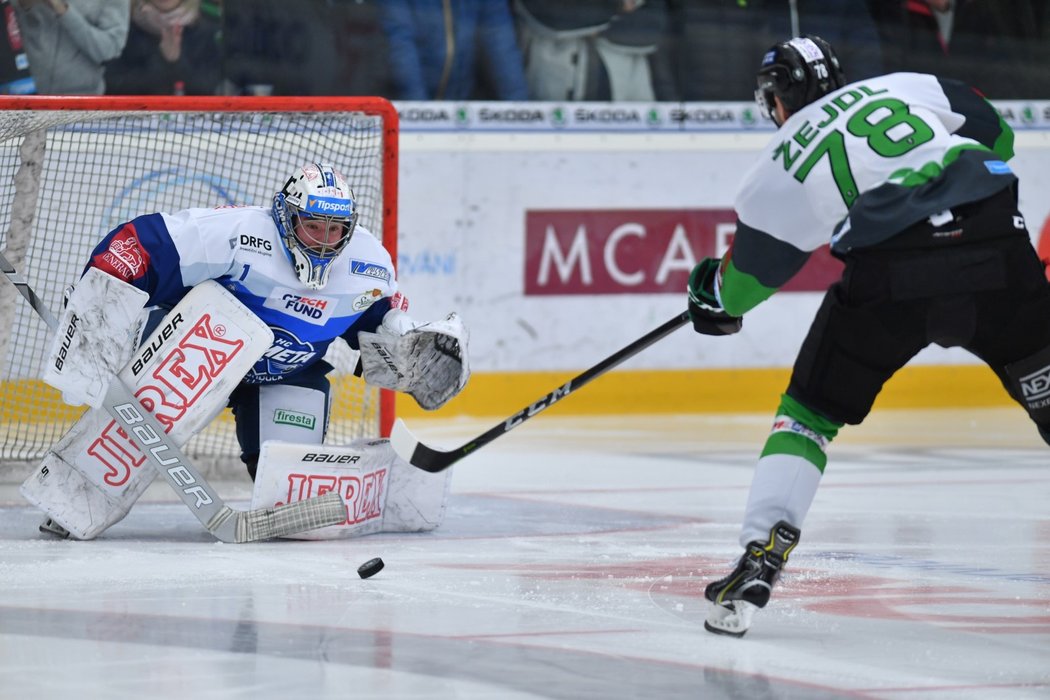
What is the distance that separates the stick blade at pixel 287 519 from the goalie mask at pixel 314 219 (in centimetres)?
51

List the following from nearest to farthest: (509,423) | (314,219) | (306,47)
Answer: (509,423) < (314,219) < (306,47)

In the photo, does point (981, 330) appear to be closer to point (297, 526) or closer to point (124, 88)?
point (297, 526)

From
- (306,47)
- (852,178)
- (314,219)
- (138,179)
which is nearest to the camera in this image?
(852,178)

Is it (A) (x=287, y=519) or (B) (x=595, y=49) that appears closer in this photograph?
(A) (x=287, y=519)

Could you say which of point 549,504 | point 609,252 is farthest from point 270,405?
point 609,252

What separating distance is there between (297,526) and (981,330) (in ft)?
5.82

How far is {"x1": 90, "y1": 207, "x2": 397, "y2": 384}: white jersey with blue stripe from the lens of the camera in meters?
4.09

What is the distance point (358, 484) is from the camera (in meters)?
4.21

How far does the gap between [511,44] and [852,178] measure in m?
4.47

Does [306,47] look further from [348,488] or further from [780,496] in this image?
[780,496]

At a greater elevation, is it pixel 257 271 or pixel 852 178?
pixel 852 178

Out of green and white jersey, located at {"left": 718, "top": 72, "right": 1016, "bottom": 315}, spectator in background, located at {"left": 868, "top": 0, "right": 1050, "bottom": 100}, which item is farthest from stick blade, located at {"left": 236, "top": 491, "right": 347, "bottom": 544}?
spectator in background, located at {"left": 868, "top": 0, "right": 1050, "bottom": 100}

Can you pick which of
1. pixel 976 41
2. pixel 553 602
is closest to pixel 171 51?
pixel 976 41

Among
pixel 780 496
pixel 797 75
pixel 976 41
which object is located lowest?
pixel 976 41
